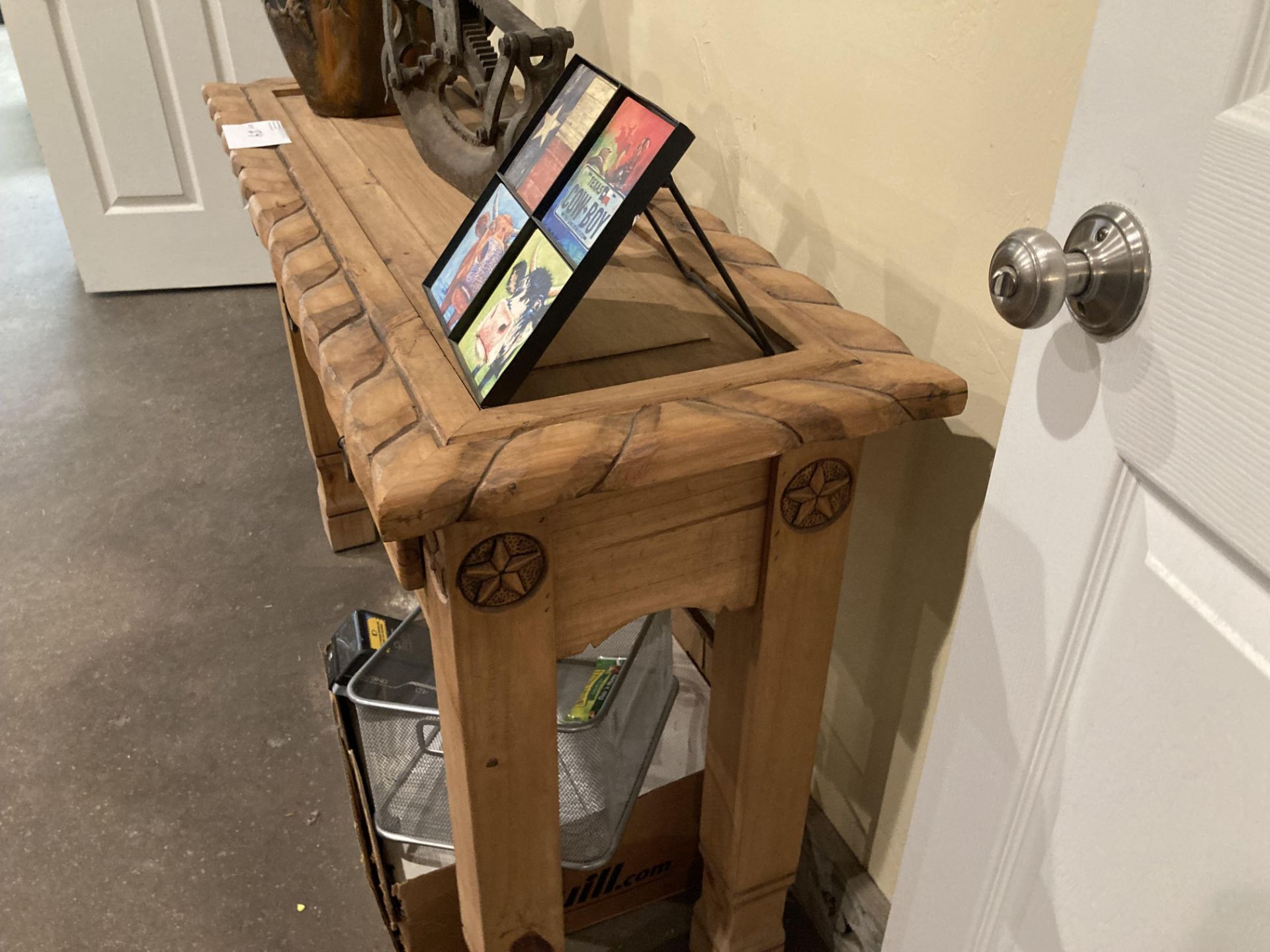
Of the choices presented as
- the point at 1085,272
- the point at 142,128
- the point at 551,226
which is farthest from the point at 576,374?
the point at 142,128

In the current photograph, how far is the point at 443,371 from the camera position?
2.58 feet

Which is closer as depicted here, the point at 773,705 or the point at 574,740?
the point at 773,705

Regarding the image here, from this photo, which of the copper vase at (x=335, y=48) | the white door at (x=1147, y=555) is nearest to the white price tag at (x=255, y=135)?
the copper vase at (x=335, y=48)

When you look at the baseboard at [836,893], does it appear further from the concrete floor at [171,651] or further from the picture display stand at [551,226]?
the picture display stand at [551,226]

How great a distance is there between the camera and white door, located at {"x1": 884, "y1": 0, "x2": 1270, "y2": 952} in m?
0.45

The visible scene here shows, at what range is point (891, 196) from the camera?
0.91 m

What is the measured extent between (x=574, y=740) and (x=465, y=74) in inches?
31.8

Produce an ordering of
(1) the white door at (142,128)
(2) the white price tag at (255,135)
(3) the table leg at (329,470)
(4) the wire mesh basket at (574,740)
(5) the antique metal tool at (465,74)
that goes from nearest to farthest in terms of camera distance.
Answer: (5) the antique metal tool at (465,74) → (4) the wire mesh basket at (574,740) → (2) the white price tag at (255,135) → (3) the table leg at (329,470) → (1) the white door at (142,128)

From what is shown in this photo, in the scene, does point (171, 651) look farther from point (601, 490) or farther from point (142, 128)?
point (142, 128)

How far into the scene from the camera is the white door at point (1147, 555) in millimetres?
445

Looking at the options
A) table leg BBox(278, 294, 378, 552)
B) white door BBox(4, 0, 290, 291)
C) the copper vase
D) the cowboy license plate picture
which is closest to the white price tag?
the copper vase

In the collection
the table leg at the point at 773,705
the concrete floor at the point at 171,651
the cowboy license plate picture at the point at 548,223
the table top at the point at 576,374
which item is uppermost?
the cowboy license plate picture at the point at 548,223

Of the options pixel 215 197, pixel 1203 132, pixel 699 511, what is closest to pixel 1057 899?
pixel 699 511

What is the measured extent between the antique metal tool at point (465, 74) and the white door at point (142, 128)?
1515 millimetres
